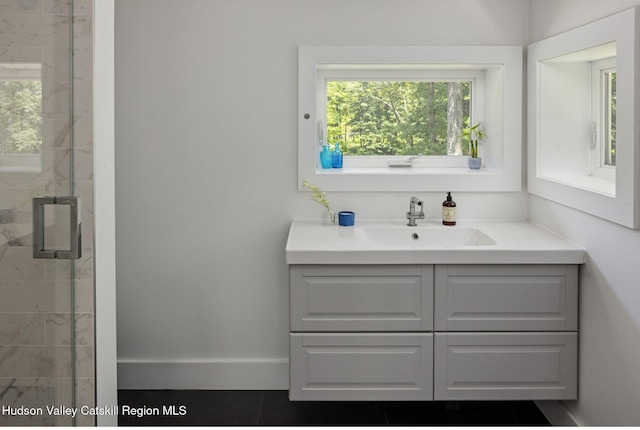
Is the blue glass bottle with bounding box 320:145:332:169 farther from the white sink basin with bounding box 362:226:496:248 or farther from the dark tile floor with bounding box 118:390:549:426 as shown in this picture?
the dark tile floor with bounding box 118:390:549:426

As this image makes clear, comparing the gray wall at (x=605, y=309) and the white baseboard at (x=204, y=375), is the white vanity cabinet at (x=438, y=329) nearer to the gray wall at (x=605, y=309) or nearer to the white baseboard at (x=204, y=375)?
the gray wall at (x=605, y=309)

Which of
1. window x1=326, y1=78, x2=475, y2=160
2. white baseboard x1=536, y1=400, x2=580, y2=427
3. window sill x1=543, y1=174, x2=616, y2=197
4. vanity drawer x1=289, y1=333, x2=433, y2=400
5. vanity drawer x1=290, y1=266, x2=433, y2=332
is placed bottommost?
white baseboard x1=536, y1=400, x2=580, y2=427

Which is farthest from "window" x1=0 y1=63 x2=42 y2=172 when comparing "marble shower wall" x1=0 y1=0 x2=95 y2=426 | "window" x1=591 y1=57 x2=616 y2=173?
"window" x1=591 y1=57 x2=616 y2=173

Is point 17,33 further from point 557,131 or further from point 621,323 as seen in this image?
point 557,131

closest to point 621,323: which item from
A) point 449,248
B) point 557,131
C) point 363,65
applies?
point 449,248

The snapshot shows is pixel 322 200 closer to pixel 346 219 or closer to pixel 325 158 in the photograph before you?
pixel 346 219

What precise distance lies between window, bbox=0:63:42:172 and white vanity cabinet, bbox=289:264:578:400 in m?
1.18

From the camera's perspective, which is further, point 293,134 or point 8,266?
point 293,134

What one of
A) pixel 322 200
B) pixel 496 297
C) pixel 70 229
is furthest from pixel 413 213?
pixel 70 229

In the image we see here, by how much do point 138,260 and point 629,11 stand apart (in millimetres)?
2329

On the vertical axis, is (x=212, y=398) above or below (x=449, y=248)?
below

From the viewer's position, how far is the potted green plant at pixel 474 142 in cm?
345

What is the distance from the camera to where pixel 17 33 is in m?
1.67

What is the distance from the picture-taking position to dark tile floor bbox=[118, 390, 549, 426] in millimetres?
2967
